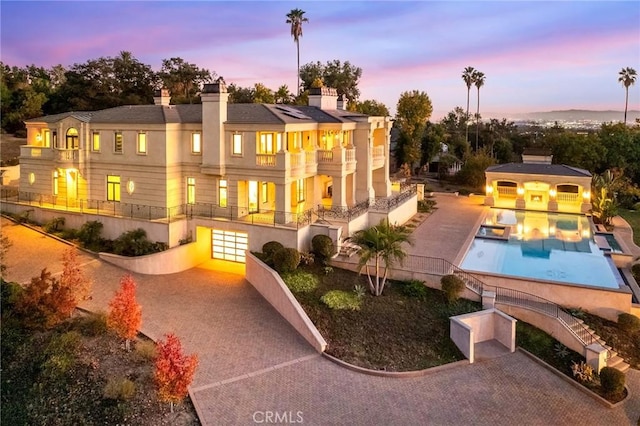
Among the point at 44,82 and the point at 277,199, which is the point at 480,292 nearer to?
the point at 277,199

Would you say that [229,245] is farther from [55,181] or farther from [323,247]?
[55,181]

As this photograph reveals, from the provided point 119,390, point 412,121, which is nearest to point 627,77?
point 412,121

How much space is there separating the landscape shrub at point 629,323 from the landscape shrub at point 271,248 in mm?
14972

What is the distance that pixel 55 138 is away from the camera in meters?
32.3

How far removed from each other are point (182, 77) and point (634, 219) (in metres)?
55.8

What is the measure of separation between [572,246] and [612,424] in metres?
16.4

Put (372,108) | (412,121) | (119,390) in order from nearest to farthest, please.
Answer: (119,390), (412,121), (372,108)

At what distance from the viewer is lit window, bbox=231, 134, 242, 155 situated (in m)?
27.3

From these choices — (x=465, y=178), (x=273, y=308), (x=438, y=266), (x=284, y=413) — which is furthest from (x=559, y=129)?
(x=284, y=413)

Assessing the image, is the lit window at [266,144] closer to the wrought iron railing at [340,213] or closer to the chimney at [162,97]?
the wrought iron railing at [340,213]

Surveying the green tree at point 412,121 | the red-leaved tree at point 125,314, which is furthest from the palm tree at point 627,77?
the red-leaved tree at point 125,314

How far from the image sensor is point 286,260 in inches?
875

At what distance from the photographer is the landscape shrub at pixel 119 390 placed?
14016 mm

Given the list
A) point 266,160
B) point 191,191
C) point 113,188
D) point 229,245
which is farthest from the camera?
point 113,188
